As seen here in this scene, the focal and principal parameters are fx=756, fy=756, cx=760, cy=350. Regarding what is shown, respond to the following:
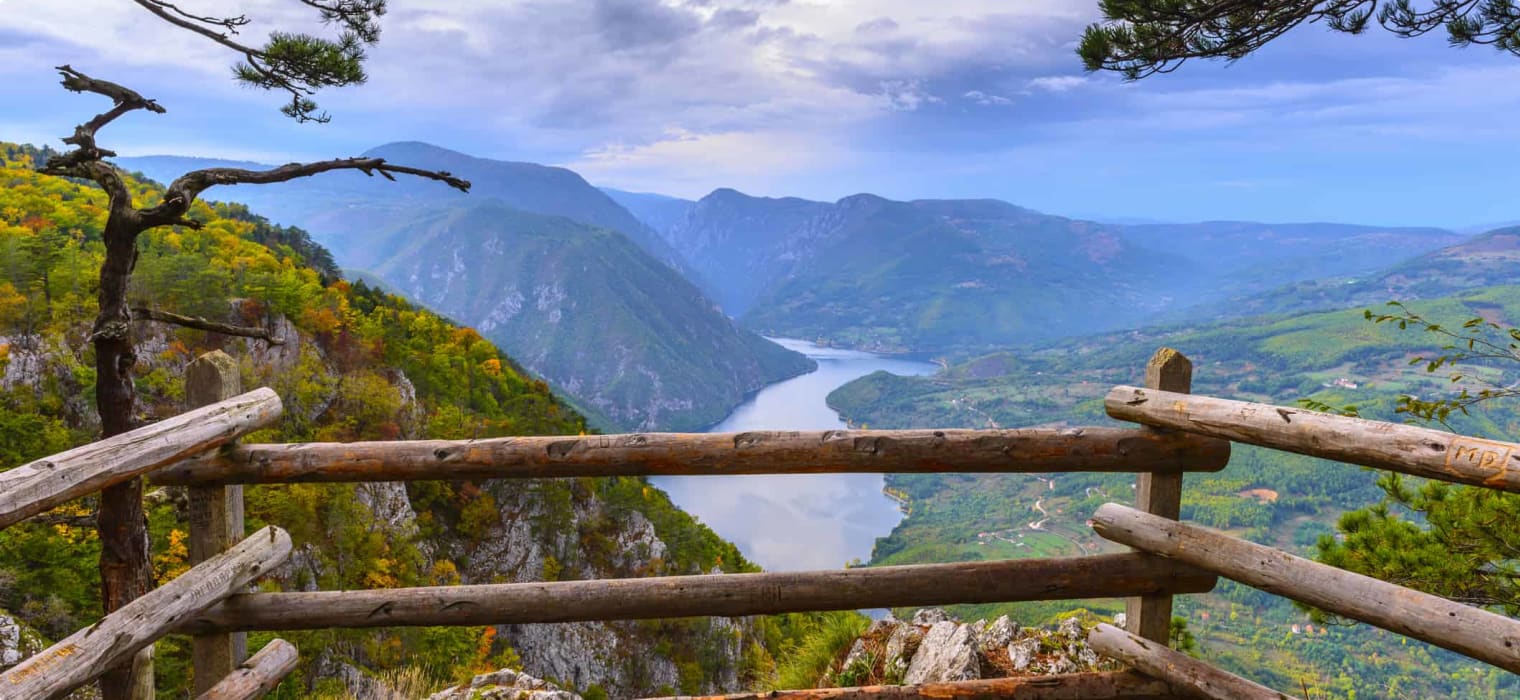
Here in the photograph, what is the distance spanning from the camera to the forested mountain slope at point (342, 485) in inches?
735

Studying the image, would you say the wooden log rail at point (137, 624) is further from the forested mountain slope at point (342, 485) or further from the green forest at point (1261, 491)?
the forested mountain slope at point (342, 485)

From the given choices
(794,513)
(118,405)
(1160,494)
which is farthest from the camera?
(794,513)

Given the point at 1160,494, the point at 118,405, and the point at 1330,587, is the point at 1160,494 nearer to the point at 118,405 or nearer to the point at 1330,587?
the point at 1330,587

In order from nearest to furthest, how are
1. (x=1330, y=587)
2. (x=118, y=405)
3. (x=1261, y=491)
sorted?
(x=1330, y=587) → (x=118, y=405) → (x=1261, y=491)

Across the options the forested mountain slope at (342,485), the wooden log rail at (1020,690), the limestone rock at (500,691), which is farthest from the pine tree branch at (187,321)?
the forested mountain slope at (342,485)

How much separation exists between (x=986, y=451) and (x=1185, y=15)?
4246mm

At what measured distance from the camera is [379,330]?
4216 centimetres

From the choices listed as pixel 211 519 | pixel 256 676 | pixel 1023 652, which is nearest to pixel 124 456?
pixel 211 519

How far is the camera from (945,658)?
4488mm

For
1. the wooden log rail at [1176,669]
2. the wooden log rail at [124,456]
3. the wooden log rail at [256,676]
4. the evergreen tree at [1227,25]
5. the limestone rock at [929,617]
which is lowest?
the limestone rock at [929,617]

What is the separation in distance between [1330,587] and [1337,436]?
1.85 ft

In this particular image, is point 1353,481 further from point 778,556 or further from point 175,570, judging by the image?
point 175,570

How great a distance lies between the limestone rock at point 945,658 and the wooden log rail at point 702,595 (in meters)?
1.15

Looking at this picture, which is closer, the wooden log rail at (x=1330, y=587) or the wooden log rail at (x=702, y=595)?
the wooden log rail at (x=1330, y=587)
